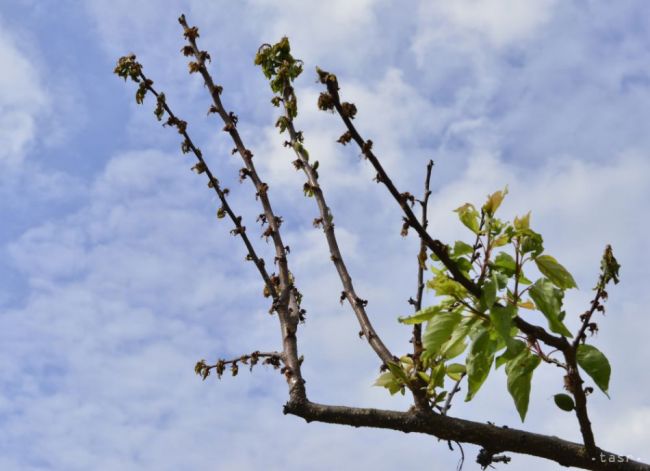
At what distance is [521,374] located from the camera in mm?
3596

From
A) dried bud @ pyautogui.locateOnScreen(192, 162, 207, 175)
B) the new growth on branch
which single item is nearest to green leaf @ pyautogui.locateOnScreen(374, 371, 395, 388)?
the new growth on branch

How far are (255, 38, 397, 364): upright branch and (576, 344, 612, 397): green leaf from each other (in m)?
1.61

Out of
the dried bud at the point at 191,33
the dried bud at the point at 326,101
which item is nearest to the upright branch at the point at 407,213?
the dried bud at the point at 326,101

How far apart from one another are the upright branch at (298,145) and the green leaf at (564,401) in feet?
4.84

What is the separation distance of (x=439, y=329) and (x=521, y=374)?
0.43 meters

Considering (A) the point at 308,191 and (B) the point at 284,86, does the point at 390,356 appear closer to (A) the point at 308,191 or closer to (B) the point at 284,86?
(A) the point at 308,191

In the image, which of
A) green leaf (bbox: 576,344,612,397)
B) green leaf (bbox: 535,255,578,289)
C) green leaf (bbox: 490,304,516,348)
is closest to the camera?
green leaf (bbox: 490,304,516,348)

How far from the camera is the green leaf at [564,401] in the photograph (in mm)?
3686

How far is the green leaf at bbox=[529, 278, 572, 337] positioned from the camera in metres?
3.59

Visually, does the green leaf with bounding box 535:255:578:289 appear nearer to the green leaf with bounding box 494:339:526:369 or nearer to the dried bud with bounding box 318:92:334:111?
the green leaf with bounding box 494:339:526:369

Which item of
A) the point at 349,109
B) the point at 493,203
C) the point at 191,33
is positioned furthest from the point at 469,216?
the point at 191,33

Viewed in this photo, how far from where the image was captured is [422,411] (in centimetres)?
404

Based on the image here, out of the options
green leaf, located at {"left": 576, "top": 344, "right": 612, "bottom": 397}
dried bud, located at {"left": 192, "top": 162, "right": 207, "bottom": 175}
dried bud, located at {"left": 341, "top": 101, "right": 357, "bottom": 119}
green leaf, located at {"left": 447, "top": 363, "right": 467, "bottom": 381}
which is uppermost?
dried bud, located at {"left": 192, "top": 162, "right": 207, "bottom": 175}

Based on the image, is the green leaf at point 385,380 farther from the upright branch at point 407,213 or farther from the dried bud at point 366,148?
the dried bud at point 366,148
